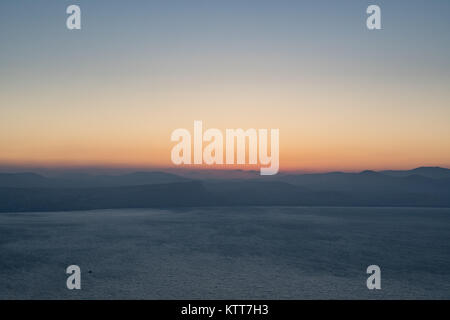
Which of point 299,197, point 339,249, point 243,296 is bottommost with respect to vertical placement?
point 299,197

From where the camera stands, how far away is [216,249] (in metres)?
18.1

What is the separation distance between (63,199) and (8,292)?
65636 mm

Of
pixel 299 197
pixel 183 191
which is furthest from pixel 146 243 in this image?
pixel 299 197

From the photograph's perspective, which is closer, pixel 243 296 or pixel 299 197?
pixel 243 296

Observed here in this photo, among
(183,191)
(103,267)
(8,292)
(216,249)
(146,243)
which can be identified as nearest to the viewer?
(8,292)

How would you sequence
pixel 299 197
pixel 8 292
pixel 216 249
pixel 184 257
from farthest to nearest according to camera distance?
pixel 299 197, pixel 216 249, pixel 184 257, pixel 8 292

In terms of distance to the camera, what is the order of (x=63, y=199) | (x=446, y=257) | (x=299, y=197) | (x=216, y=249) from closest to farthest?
(x=446, y=257), (x=216, y=249), (x=63, y=199), (x=299, y=197)

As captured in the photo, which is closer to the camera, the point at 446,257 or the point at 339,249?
the point at 446,257

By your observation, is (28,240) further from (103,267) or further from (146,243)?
(103,267)

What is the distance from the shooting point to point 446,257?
16922mm
